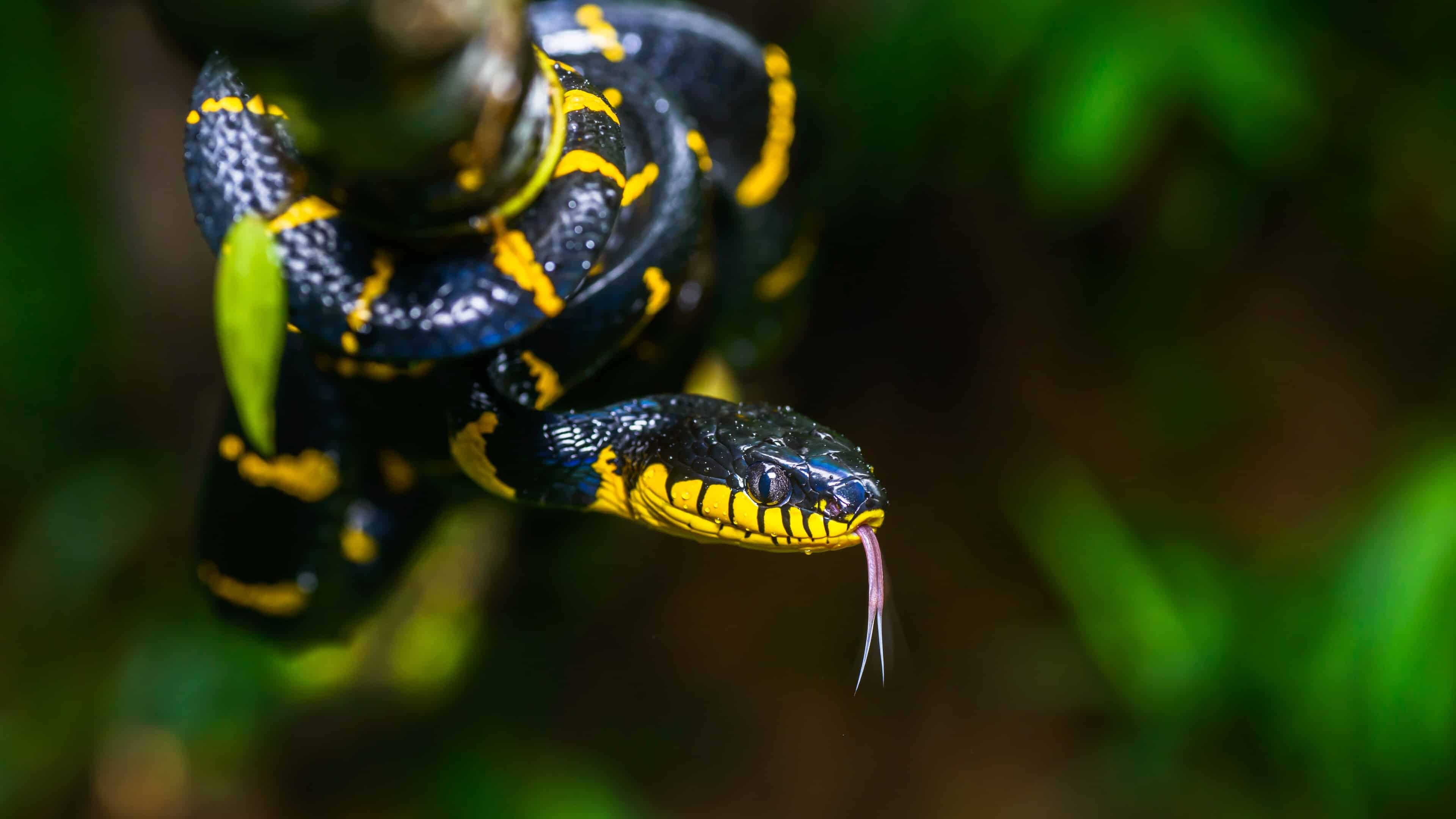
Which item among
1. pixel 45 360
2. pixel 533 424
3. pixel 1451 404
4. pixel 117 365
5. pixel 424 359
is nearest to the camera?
pixel 424 359

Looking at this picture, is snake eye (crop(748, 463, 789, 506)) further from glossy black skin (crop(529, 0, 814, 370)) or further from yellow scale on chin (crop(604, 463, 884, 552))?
glossy black skin (crop(529, 0, 814, 370))

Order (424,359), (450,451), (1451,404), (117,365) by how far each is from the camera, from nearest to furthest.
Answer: (424,359) → (450,451) → (1451,404) → (117,365)

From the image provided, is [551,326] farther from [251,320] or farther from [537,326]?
[251,320]

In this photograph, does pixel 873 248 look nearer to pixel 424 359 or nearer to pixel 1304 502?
pixel 1304 502

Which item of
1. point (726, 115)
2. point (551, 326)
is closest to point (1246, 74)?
point (726, 115)

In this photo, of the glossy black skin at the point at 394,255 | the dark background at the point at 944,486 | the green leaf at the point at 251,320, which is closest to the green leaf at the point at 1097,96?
the dark background at the point at 944,486

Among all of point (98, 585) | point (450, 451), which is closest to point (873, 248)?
point (450, 451)

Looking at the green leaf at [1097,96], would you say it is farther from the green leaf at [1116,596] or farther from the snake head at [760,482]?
the snake head at [760,482]
